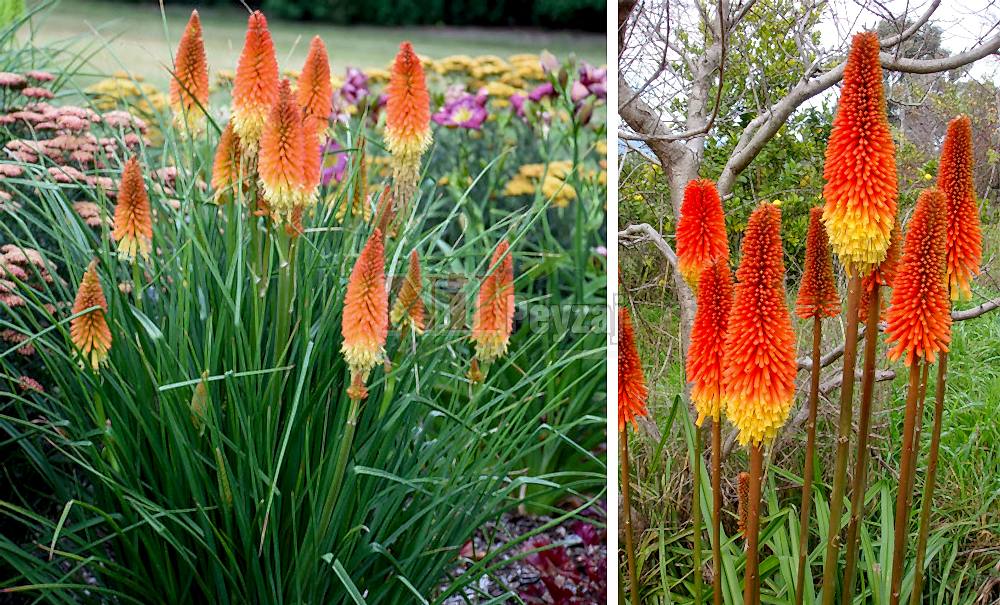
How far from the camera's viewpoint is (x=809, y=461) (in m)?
1.83

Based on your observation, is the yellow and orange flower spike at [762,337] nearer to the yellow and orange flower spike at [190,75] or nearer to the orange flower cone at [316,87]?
the orange flower cone at [316,87]

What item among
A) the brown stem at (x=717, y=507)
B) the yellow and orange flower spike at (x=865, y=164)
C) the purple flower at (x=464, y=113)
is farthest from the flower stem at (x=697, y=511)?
the purple flower at (x=464, y=113)

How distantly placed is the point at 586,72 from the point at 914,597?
1.84 m

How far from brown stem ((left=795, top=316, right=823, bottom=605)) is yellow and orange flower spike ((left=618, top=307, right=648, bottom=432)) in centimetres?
34

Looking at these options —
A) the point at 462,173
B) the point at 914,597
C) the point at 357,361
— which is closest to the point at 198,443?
the point at 357,361

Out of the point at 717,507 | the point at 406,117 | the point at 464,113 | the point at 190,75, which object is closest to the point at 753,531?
the point at 717,507

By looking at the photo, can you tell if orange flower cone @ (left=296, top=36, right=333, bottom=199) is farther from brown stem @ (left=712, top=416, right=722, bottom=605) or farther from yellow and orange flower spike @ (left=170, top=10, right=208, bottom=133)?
brown stem @ (left=712, top=416, right=722, bottom=605)

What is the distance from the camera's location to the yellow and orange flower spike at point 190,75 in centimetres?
186

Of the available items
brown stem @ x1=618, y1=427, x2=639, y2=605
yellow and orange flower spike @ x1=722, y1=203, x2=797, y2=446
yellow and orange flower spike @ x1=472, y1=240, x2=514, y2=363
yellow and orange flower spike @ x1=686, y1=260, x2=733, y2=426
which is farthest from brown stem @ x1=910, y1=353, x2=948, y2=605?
yellow and orange flower spike @ x1=472, y1=240, x2=514, y2=363

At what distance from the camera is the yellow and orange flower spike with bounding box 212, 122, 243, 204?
187 centimetres

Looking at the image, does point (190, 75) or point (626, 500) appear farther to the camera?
point (626, 500)

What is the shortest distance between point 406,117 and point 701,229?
0.59m

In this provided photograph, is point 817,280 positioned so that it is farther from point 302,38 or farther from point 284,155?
point 302,38

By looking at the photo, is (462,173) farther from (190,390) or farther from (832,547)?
(832,547)
